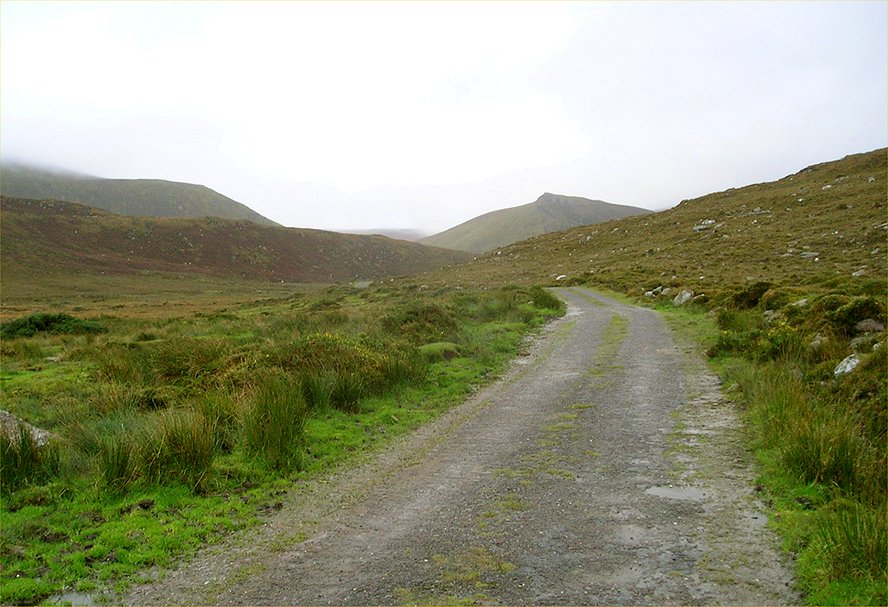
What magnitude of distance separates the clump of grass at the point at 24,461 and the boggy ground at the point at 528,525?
298 centimetres

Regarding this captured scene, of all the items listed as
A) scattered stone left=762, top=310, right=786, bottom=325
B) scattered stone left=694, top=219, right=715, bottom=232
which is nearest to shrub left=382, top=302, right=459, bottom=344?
scattered stone left=762, top=310, right=786, bottom=325

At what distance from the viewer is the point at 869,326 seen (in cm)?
930

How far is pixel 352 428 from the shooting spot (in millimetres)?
8375

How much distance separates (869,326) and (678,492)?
252 inches

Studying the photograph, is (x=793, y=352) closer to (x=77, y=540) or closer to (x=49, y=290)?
(x=77, y=540)

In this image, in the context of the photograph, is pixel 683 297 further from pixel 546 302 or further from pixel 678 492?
pixel 678 492

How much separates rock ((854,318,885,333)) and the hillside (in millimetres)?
9665

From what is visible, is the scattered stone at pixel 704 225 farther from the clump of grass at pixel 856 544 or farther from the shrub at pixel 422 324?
the clump of grass at pixel 856 544

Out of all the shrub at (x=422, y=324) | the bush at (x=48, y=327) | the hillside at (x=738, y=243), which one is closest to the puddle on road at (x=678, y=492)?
the shrub at (x=422, y=324)

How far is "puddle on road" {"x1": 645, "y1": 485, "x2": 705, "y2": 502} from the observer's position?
211 inches

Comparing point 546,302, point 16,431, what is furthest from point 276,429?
point 546,302

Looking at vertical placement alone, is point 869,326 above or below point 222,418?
above

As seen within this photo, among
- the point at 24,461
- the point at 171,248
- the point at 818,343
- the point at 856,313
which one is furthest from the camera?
the point at 171,248

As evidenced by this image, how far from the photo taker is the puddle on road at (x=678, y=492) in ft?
17.6
